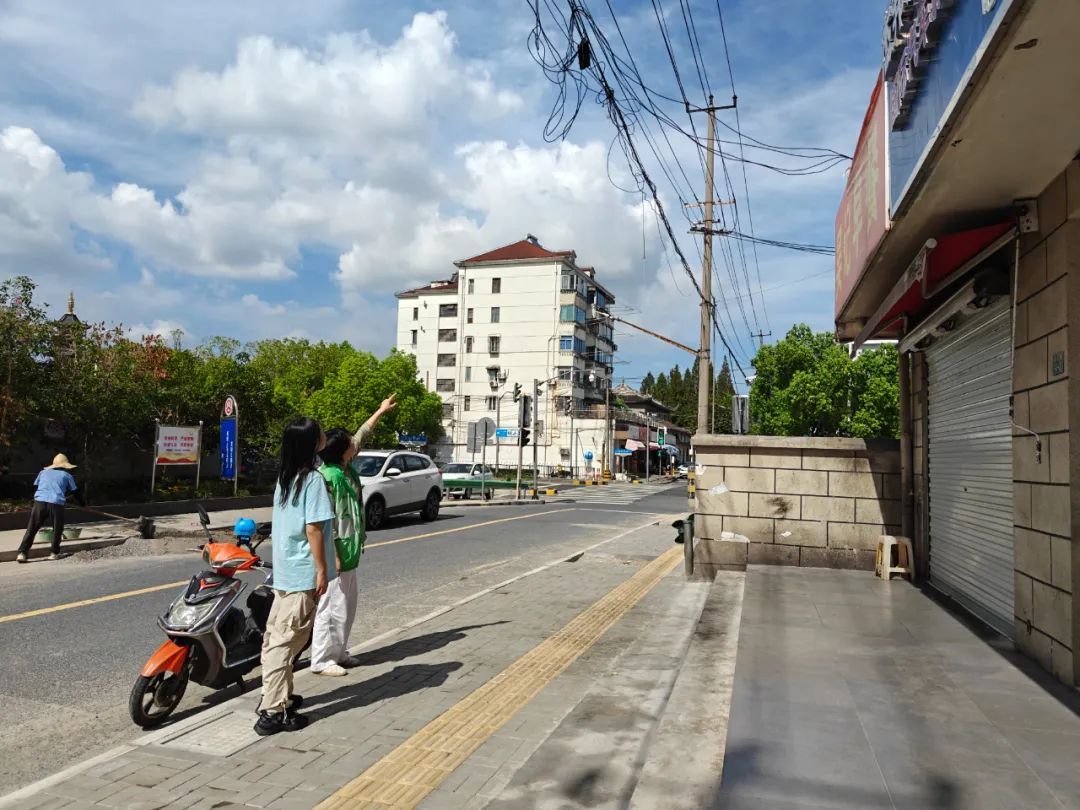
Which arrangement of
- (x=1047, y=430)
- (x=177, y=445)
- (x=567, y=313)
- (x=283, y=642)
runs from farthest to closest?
(x=567, y=313)
(x=177, y=445)
(x=1047, y=430)
(x=283, y=642)

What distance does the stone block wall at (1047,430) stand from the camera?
4.48m

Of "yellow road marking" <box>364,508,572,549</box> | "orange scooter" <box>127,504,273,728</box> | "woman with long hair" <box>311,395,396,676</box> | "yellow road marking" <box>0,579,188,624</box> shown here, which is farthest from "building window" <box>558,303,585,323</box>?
"orange scooter" <box>127,504,273,728</box>

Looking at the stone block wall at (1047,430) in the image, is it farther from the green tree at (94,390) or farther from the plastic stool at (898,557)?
the green tree at (94,390)

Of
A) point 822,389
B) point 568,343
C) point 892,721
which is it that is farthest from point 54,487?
point 568,343

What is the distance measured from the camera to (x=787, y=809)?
2.96 meters

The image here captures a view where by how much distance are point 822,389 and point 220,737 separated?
4552 cm

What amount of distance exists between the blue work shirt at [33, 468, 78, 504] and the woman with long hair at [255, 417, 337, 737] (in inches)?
347

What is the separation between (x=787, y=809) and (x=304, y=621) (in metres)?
2.82

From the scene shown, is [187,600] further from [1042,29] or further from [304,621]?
[1042,29]

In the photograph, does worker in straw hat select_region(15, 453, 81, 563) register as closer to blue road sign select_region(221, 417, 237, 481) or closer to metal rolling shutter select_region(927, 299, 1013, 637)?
blue road sign select_region(221, 417, 237, 481)

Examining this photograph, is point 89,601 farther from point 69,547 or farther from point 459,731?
point 459,731

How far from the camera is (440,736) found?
4348mm

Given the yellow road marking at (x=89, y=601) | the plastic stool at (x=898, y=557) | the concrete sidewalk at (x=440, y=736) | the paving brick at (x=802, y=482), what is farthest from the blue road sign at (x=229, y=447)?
the plastic stool at (x=898, y=557)

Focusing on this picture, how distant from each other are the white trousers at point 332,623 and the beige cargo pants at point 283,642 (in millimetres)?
900
